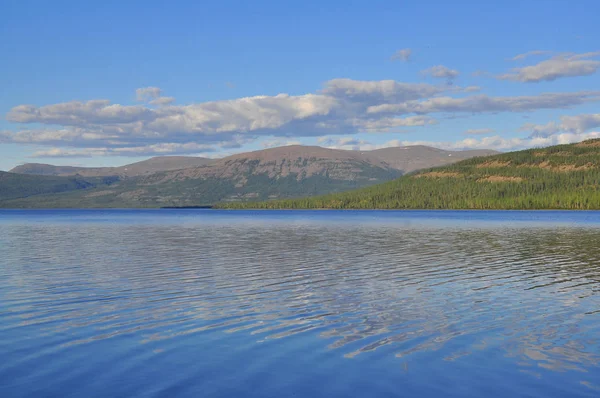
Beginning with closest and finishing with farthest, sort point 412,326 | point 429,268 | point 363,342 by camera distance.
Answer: point 363,342 < point 412,326 < point 429,268

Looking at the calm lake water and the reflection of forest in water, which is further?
the reflection of forest in water

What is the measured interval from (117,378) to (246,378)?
4.12 metres

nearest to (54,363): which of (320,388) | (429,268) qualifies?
(320,388)

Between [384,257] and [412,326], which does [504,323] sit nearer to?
[412,326]

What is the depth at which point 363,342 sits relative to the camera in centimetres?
2344

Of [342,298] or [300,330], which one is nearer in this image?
[300,330]

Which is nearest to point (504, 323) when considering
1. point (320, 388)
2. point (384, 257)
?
point (320, 388)

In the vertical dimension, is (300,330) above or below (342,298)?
above

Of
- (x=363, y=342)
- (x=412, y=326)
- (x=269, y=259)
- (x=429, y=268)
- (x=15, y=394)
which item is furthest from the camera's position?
(x=269, y=259)

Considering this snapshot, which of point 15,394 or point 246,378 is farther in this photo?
point 246,378

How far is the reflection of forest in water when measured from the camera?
79.7 feet

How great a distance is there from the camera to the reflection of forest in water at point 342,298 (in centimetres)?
2430

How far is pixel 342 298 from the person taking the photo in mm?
34094

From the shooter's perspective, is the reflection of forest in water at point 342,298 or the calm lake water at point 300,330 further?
the reflection of forest in water at point 342,298
